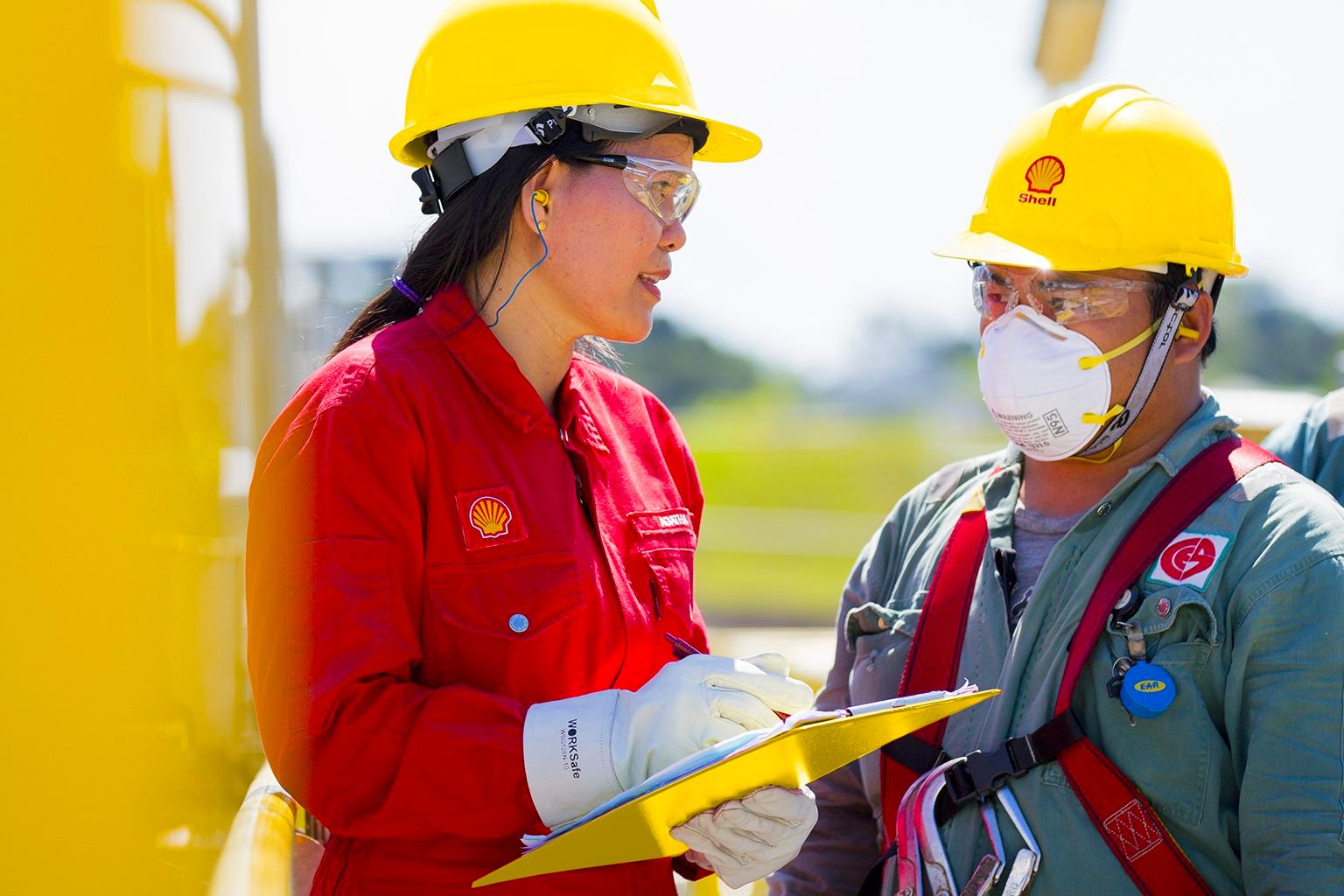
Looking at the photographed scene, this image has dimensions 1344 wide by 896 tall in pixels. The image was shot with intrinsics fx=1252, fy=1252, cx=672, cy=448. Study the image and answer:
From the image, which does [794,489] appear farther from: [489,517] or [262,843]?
[489,517]

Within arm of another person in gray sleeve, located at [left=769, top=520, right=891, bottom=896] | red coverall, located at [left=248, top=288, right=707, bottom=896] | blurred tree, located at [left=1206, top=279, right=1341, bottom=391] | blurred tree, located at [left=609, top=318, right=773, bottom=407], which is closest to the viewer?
red coverall, located at [left=248, top=288, right=707, bottom=896]

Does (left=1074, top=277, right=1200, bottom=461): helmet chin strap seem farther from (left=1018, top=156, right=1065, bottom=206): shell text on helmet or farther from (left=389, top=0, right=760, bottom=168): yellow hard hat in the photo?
(left=389, top=0, right=760, bottom=168): yellow hard hat

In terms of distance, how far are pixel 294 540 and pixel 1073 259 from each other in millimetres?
1619

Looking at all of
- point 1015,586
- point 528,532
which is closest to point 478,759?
point 528,532

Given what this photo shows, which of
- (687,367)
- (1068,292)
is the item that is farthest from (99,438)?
(687,367)

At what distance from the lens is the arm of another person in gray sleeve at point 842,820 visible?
282cm

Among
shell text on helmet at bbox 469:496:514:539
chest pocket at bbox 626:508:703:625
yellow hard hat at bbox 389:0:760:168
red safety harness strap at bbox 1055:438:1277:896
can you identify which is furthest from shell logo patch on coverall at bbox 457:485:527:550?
red safety harness strap at bbox 1055:438:1277:896

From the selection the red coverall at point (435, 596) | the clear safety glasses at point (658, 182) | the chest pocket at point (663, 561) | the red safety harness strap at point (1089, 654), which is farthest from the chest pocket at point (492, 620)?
the red safety harness strap at point (1089, 654)

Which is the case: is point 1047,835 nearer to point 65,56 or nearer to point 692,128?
point 692,128

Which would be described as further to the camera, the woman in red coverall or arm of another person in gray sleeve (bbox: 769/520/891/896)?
arm of another person in gray sleeve (bbox: 769/520/891/896)

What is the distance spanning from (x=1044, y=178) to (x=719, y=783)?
1.52m

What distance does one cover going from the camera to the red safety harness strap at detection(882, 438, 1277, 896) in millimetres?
2197

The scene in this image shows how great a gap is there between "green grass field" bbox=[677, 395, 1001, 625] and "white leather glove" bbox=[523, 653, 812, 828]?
1683 cm

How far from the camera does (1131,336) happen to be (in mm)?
2539
